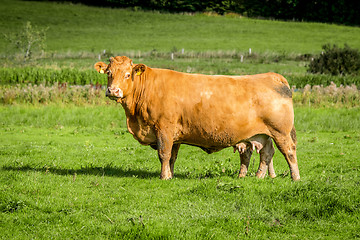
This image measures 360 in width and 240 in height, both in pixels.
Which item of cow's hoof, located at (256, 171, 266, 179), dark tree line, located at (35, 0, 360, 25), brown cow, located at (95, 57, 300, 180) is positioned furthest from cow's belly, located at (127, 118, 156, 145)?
dark tree line, located at (35, 0, 360, 25)

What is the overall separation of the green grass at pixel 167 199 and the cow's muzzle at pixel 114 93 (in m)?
1.86

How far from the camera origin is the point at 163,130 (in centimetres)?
991

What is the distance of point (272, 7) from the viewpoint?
341 feet

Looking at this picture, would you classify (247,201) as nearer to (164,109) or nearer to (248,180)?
(248,180)

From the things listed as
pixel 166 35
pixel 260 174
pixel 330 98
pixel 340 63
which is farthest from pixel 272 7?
pixel 260 174

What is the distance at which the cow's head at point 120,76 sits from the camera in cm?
966

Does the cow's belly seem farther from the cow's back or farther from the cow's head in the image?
the cow's head

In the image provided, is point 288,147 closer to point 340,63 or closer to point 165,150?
point 165,150

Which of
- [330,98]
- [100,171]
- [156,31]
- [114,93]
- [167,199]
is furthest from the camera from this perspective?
[156,31]

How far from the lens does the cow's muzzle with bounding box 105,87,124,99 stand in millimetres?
9448

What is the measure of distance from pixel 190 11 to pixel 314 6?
27.7m

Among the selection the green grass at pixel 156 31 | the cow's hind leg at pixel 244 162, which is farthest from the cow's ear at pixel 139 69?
the green grass at pixel 156 31

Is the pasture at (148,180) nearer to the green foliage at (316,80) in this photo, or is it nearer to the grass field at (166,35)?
the green foliage at (316,80)

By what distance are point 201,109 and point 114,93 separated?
6.36ft
